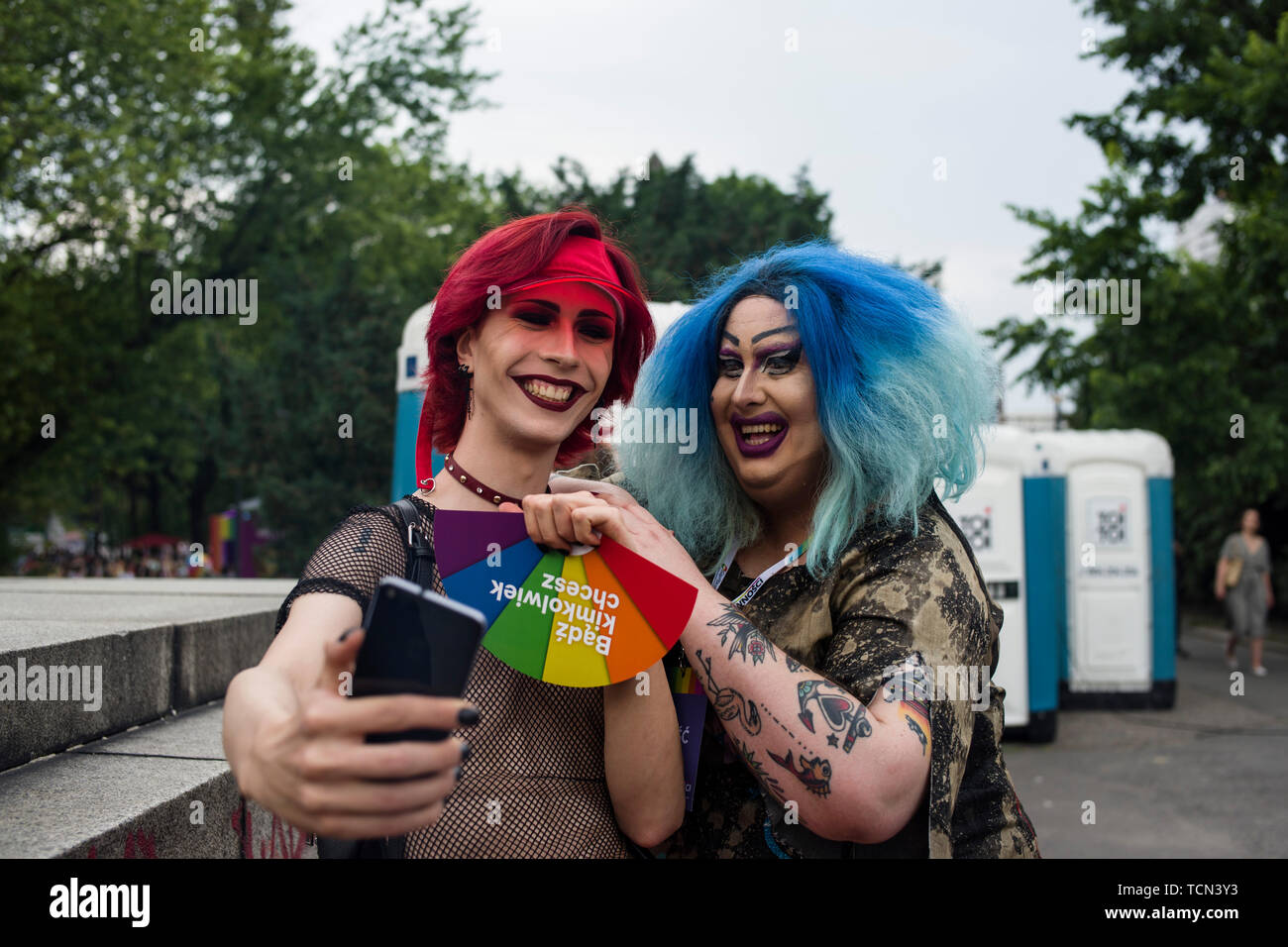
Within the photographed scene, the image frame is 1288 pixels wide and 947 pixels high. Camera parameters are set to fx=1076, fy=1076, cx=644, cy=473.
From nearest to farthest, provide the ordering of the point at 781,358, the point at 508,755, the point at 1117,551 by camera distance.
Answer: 1. the point at 508,755
2. the point at 781,358
3. the point at 1117,551

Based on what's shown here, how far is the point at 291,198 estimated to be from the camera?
17.5 metres

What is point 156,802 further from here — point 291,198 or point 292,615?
point 291,198

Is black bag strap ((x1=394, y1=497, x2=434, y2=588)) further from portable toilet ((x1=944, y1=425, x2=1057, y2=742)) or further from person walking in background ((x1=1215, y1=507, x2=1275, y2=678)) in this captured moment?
person walking in background ((x1=1215, y1=507, x2=1275, y2=678))

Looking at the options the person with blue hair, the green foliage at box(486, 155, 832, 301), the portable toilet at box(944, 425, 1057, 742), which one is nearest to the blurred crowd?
the green foliage at box(486, 155, 832, 301)

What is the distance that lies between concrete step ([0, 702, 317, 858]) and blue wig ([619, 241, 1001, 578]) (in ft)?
3.85

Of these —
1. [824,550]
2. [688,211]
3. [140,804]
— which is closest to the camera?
[824,550]

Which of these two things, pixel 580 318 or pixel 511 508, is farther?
pixel 580 318

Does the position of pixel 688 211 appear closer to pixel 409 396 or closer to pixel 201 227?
pixel 409 396

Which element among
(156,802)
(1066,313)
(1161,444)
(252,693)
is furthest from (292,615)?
(1066,313)

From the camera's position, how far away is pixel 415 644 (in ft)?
3.72

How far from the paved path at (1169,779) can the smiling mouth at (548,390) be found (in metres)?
5.16

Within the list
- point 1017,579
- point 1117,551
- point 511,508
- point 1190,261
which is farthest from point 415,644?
point 1190,261

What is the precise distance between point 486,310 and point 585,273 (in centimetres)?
21

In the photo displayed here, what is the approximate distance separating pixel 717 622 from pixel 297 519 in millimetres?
12038
